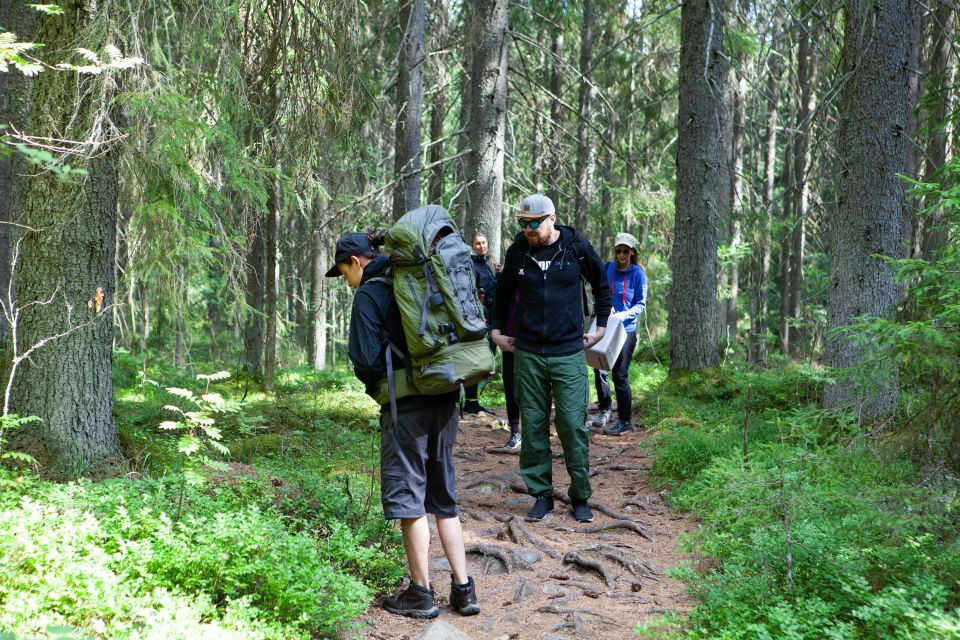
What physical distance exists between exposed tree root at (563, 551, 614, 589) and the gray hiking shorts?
127 centimetres

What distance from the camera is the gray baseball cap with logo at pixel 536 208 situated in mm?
5266

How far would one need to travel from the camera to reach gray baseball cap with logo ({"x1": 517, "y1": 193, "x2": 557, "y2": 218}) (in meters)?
5.27

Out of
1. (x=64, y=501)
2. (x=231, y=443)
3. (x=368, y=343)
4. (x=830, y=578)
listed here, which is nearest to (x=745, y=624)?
(x=830, y=578)

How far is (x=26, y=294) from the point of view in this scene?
5133mm

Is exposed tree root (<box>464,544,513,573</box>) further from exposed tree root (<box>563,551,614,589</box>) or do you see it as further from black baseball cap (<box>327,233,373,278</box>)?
black baseball cap (<box>327,233,373,278</box>)

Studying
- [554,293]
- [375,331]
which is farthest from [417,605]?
[554,293]

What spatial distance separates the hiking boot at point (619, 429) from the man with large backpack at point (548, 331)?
3110mm

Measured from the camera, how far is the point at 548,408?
5645 millimetres

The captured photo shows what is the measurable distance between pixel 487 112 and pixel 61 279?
618 cm

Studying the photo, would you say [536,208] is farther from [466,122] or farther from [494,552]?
[466,122]

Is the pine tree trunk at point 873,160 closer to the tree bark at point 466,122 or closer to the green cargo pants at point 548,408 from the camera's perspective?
the green cargo pants at point 548,408

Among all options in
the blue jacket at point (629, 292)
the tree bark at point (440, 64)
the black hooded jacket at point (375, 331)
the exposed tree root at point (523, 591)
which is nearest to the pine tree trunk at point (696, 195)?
the blue jacket at point (629, 292)

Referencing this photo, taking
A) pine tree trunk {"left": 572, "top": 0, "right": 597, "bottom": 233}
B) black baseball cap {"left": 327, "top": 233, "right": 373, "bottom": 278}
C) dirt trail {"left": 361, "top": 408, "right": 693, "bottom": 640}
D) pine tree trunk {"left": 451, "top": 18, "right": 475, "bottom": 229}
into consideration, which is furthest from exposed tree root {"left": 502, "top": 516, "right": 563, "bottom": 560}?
pine tree trunk {"left": 572, "top": 0, "right": 597, "bottom": 233}

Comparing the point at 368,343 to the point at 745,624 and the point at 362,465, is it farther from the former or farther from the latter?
the point at 362,465
